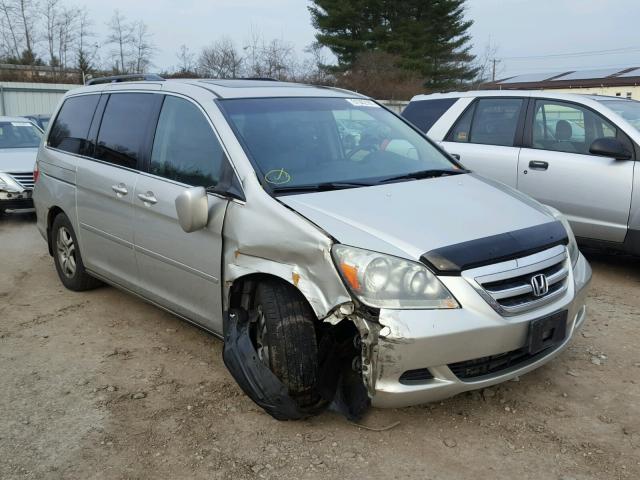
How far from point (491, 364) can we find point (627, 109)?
411 cm

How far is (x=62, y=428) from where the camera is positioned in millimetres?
3096

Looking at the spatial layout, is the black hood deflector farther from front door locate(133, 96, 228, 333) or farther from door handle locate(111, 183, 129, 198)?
door handle locate(111, 183, 129, 198)

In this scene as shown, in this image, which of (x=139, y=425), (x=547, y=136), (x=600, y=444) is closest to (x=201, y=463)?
(x=139, y=425)

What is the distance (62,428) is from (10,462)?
32cm

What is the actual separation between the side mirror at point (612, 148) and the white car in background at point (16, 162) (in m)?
7.52

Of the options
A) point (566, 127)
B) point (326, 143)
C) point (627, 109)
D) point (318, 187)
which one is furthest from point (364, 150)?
point (627, 109)

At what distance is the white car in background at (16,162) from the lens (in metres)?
8.63

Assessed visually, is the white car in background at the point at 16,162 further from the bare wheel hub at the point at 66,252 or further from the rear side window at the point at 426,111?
the rear side window at the point at 426,111

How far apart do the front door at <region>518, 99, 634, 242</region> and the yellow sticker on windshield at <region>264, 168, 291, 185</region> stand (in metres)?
3.35

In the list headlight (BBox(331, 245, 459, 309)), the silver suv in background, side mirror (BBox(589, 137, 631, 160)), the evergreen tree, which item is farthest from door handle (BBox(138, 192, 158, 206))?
the evergreen tree

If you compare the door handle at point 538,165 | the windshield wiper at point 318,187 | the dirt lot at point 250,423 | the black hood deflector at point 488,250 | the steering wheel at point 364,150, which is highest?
the steering wheel at point 364,150

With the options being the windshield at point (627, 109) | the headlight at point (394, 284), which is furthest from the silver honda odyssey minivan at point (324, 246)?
the windshield at point (627, 109)

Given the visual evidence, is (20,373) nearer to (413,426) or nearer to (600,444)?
(413,426)

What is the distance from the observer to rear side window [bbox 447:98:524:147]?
619cm
